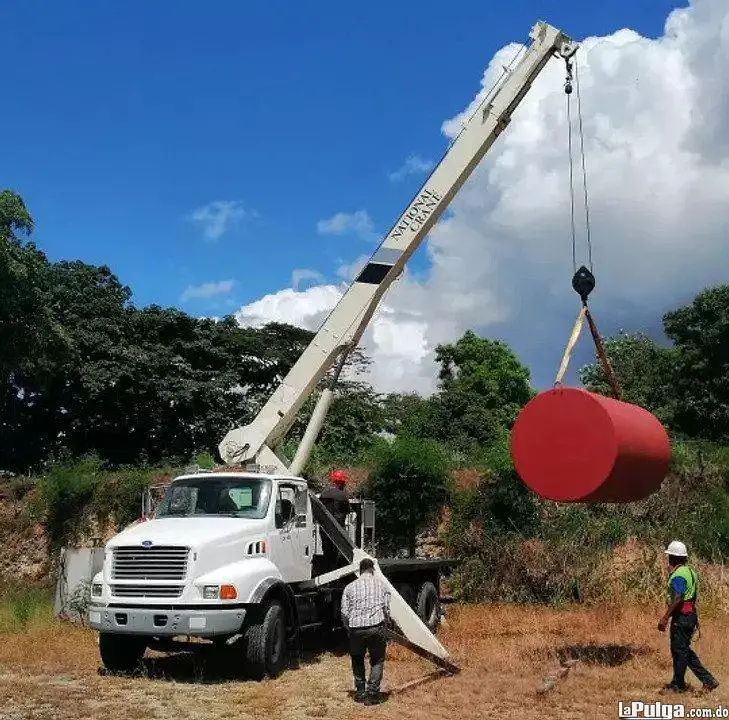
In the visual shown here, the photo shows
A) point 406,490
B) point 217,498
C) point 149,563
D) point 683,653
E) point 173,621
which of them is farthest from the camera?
point 406,490

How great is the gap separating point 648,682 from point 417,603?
4.97 metres

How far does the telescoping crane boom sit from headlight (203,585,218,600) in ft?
10.4

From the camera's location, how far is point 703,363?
3438 cm

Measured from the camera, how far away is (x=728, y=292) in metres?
34.2

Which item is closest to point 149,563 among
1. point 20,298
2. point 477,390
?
point 20,298

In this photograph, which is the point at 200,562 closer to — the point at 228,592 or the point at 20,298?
the point at 228,592

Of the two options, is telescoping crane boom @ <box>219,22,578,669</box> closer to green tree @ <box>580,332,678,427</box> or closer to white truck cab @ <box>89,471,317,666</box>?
white truck cab @ <box>89,471,317,666</box>

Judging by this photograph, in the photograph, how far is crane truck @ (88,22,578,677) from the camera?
10164 millimetres

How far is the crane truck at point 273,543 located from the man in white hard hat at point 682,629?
8.59 ft

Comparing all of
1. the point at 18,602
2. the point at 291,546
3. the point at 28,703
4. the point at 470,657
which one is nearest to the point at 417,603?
the point at 470,657

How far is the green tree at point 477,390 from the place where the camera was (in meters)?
37.2

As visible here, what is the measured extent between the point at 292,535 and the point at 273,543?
558 millimetres

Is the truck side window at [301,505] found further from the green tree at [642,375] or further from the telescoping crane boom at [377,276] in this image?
the green tree at [642,375]

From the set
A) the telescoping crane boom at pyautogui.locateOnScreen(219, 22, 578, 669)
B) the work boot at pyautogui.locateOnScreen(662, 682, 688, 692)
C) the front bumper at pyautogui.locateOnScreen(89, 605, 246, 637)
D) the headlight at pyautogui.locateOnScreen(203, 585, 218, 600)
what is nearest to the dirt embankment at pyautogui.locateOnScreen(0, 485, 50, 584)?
the telescoping crane boom at pyautogui.locateOnScreen(219, 22, 578, 669)
